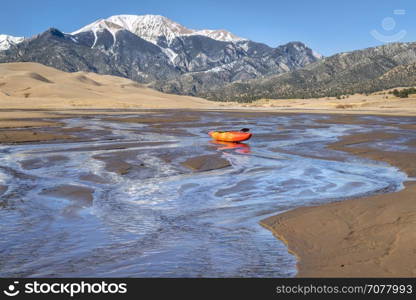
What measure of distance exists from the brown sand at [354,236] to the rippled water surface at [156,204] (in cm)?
51

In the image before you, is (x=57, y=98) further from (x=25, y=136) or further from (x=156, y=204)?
(x=156, y=204)

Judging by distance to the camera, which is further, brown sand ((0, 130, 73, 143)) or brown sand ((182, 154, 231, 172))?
brown sand ((0, 130, 73, 143))

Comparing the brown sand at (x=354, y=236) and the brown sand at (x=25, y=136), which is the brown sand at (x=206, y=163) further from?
the brown sand at (x=25, y=136)

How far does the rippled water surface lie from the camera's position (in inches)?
390

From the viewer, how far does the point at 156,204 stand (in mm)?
15492

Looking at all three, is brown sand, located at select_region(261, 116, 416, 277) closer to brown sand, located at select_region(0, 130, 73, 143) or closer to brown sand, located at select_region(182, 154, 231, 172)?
brown sand, located at select_region(182, 154, 231, 172)

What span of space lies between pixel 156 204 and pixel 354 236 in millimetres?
6522

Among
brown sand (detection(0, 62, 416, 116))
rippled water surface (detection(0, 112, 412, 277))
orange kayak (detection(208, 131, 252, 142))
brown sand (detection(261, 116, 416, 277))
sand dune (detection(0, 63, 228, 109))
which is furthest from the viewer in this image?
sand dune (detection(0, 63, 228, 109))

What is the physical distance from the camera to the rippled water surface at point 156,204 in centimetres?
990

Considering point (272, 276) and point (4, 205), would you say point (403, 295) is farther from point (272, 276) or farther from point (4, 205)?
point (4, 205)

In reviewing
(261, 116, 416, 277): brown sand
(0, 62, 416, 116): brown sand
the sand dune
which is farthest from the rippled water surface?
the sand dune

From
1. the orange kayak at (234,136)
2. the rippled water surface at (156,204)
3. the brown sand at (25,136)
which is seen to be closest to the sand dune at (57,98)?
the brown sand at (25,136)

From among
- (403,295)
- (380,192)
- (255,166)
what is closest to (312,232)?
(403,295)

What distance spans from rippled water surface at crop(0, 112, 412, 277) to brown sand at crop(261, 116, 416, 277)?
511 mm
